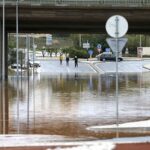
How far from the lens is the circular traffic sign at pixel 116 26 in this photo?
51.1 feet

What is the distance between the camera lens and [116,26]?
15.6 m

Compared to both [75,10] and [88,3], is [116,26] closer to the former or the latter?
[88,3]

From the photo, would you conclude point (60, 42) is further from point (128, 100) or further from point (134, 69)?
point (128, 100)

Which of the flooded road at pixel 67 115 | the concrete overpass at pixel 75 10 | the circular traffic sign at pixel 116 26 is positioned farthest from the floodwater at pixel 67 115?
the concrete overpass at pixel 75 10

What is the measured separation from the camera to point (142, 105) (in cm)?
2306

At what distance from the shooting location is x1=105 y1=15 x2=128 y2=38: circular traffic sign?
15562mm

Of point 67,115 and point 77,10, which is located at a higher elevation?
point 77,10

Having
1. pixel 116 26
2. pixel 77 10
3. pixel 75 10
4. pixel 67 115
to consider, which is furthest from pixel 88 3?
pixel 116 26

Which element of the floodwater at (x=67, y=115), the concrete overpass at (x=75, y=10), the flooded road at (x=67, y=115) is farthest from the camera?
the concrete overpass at (x=75, y=10)

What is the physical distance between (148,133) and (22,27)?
42.7 meters

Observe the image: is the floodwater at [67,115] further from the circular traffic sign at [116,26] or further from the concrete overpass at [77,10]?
the concrete overpass at [77,10]

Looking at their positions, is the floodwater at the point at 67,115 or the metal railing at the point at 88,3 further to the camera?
the metal railing at the point at 88,3

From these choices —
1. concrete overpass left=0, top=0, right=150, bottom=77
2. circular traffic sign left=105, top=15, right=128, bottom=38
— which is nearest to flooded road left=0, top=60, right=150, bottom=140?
circular traffic sign left=105, top=15, right=128, bottom=38

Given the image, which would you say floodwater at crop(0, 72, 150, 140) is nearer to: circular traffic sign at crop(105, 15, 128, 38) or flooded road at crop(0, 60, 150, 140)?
flooded road at crop(0, 60, 150, 140)
